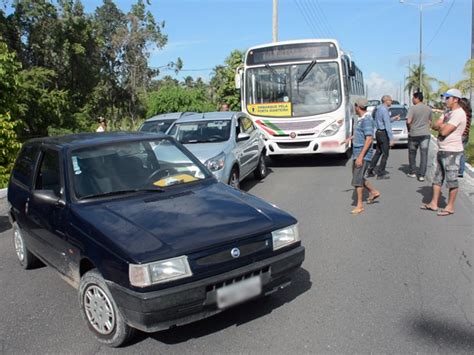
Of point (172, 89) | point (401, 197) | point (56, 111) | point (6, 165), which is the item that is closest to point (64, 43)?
point (56, 111)

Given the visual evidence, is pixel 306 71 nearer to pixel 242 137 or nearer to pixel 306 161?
pixel 306 161

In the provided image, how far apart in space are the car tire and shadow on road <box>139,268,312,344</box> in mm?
2321

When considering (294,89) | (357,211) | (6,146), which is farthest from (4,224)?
(294,89)

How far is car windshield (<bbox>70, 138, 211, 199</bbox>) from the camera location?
4363 mm

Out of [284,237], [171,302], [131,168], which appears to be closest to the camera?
[171,302]

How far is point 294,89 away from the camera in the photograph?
40.8 ft

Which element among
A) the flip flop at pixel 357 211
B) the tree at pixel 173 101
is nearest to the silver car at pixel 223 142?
the flip flop at pixel 357 211

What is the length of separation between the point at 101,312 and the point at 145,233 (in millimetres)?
743

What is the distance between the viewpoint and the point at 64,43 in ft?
84.6

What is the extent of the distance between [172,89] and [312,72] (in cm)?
1261

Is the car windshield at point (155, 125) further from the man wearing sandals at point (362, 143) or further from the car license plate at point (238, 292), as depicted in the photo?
the car license plate at point (238, 292)

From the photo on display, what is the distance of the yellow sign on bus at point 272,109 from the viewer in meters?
12.5

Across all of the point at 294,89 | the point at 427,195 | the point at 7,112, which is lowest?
the point at 427,195

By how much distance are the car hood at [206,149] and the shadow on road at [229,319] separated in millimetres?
4254
